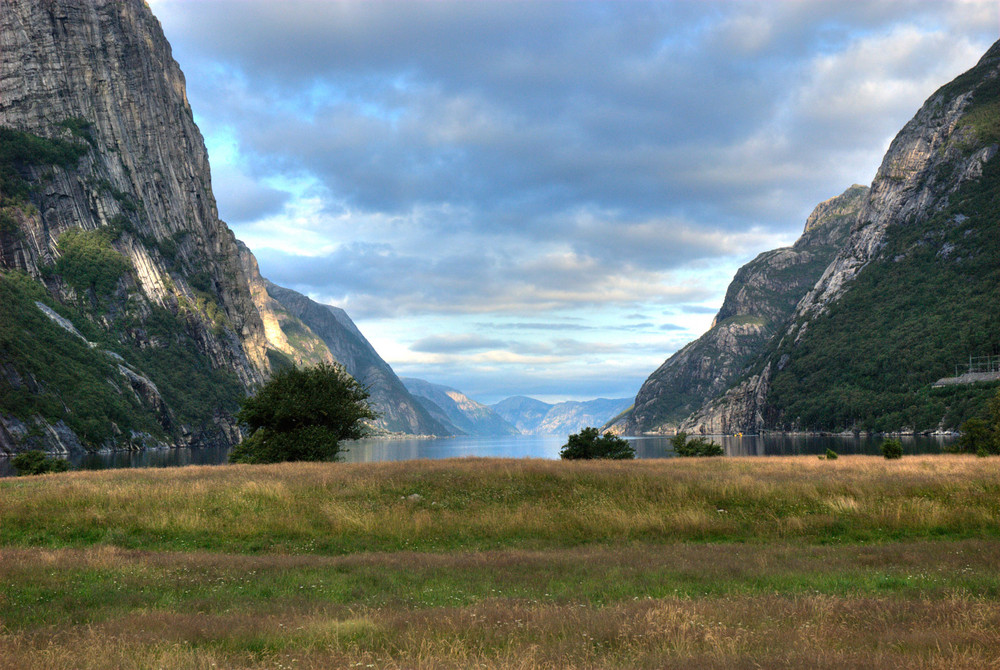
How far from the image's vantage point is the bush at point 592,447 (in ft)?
171

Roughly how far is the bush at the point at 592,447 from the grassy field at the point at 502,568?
20.9 meters

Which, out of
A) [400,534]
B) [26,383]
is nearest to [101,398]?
[26,383]

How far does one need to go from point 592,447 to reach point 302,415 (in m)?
23.0

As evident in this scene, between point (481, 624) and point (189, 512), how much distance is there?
17209 millimetres

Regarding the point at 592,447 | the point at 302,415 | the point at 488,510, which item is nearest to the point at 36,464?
the point at 302,415

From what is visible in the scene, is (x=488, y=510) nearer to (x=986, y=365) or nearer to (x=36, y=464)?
(x=36, y=464)

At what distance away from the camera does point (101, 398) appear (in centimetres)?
14925

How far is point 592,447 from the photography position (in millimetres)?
52312

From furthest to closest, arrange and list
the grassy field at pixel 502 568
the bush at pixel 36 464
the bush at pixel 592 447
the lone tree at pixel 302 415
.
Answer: the bush at pixel 592 447 → the lone tree at pixel 302 415 → the bush at pixel 36 464 → the grassy field at pixel 502 568

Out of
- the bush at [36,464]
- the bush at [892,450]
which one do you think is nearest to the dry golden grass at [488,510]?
the bush at [36,464]

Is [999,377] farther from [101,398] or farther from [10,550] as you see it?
[101,398]

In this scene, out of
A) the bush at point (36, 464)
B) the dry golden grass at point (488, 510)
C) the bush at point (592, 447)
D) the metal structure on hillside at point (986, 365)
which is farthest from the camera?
the metal structure on hillside at point (986, 365)

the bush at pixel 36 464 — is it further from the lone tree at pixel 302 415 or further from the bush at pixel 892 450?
the bush at pixel 892 450

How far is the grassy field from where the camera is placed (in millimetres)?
8883
